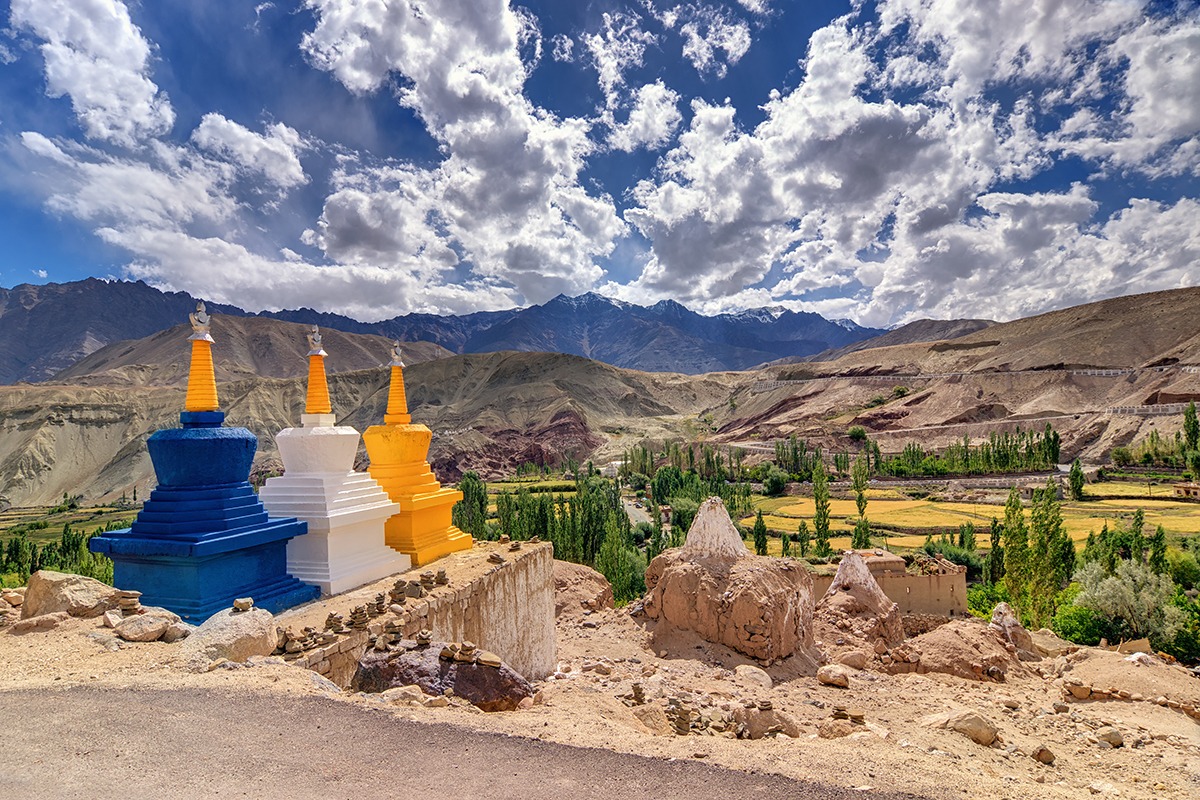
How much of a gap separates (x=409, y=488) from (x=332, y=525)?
3.51 meters

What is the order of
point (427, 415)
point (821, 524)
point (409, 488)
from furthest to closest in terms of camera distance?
point (427, 415) → point (821, 524) → point (409, 488)

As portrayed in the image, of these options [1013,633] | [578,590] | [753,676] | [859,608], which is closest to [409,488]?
[753,676]

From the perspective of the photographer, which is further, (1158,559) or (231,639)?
(1158,559)

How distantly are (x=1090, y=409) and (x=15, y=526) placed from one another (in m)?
147

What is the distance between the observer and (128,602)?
9844mm

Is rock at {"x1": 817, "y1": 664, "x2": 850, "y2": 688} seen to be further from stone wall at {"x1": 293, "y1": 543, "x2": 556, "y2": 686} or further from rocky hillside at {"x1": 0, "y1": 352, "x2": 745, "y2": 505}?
rocky hillside at {"x1": 0, "y1": 352, "x2": 745, "y2": 505}

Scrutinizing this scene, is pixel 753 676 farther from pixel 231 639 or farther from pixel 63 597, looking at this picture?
pixel 63 597

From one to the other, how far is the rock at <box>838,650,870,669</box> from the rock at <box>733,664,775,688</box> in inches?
129

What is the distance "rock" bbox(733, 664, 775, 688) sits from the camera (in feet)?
55.4

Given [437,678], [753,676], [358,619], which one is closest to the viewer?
[437,678]

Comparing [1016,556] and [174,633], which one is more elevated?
[174,633]

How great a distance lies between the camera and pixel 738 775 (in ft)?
19.2

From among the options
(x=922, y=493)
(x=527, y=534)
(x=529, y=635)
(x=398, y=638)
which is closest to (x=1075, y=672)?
(x=529, y=635)

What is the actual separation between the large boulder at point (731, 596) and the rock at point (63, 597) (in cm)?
1480
